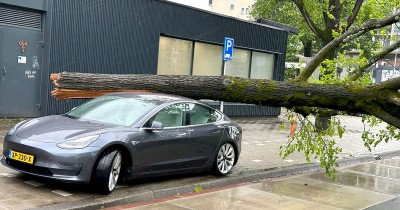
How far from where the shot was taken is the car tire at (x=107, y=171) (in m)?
6.36

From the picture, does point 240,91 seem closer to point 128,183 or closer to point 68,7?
point 128,183

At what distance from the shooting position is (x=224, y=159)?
8.69m

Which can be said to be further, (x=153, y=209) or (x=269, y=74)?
(x=269, y=74)

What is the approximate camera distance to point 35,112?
1241 centimetres

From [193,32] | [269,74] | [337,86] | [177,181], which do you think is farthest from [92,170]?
[269,74]

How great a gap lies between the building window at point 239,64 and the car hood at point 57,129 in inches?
484

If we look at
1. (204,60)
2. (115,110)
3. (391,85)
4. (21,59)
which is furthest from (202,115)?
(204,60)

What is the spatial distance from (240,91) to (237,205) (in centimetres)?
169

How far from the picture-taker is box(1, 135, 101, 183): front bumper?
6137 mm

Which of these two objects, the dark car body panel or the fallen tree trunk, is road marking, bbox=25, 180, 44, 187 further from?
the fallen tree trunk

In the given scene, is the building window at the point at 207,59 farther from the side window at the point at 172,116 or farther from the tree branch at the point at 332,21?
the side window at the point at 172,116

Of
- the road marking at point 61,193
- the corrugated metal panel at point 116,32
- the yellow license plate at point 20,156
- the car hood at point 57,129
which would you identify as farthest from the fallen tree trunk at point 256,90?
the corrugated metal panel at point 116,32

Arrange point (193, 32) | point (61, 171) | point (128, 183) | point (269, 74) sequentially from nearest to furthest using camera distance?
1. point (61, 171)
2. point (128, 183)
3. point (193, 32)
4. point (269, 74)

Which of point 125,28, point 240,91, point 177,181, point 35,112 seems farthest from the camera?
point 125,28
